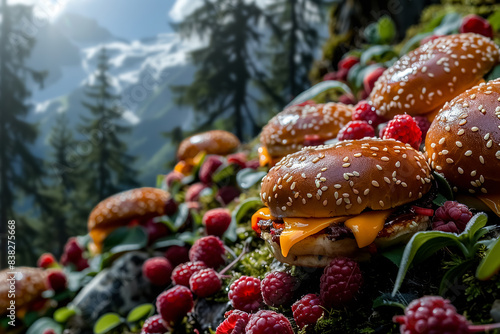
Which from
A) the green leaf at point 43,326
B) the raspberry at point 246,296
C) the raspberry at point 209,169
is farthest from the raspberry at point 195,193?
the raspberry at point 246,296

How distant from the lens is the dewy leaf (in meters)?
1.22

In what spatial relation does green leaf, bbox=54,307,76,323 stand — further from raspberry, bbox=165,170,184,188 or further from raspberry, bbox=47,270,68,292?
raspberry, bbox=165,170,184,188

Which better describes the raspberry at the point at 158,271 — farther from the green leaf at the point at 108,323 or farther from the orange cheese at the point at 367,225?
the orange cheese at the point at 367,225

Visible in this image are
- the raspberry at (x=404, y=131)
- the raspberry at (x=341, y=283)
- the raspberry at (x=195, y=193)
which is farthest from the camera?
the raspberry at (x=195, y=193)

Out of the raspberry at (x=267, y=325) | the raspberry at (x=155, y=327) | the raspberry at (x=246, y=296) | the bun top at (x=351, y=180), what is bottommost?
the raspberry at (x=155, y=327)

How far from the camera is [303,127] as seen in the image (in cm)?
238

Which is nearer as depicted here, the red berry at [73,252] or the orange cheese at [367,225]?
the orange cheese at [367,225]

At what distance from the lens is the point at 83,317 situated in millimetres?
2826

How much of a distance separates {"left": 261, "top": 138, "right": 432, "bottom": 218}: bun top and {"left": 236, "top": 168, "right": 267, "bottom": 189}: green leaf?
1.00 meters

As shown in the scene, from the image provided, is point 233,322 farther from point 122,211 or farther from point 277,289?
point 122,211

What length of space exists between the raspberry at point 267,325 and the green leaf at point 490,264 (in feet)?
2.12

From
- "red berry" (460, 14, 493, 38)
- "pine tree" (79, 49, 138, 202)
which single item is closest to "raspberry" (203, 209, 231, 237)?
"red berry" (460, 14, 493, 38)

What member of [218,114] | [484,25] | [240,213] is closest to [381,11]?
[484,25]

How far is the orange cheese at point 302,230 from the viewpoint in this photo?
146cm
